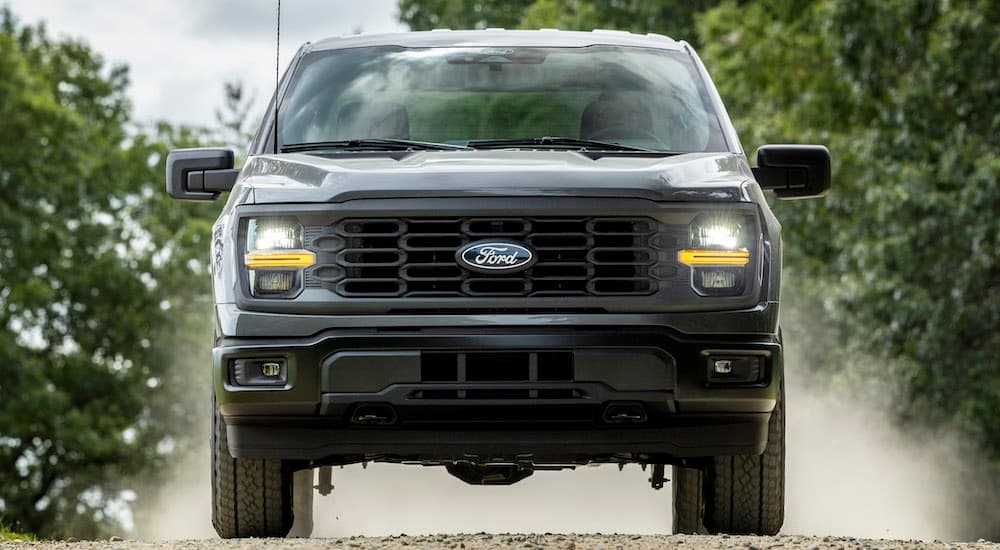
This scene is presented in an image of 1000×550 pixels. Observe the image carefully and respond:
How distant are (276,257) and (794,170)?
233 cm

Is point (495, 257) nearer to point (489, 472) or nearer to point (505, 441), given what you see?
point (505, 441)

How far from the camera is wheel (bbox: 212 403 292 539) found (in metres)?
6.65

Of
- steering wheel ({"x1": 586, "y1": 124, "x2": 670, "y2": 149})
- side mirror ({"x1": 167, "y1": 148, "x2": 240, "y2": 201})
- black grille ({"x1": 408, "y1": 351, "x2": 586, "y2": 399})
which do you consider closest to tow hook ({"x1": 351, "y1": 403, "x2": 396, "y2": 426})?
black grille ({"x1": 408, "y1": 351, "x2": 586, "y2": 399})

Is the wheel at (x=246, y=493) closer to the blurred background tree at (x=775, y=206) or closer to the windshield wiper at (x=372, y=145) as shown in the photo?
the windshield wiper at (x=372, y=145)

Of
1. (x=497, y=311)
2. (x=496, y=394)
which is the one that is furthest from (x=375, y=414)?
(x=497, y=311)

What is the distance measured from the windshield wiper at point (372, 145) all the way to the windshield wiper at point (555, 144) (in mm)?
117

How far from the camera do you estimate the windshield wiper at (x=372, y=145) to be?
22.0 feet

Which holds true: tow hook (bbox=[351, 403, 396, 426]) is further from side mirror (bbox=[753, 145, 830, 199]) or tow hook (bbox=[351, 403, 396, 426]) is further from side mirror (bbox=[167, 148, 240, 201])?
side mirror (bbox=[753, 145, 830, 199])

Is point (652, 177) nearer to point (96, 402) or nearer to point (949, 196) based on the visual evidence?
point (949, 196)

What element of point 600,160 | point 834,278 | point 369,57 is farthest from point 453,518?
point 834,278

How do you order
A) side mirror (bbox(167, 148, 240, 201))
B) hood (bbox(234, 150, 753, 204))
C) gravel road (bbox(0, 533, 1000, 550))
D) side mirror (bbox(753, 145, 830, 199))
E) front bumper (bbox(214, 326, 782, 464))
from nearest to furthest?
1. front bumper (bbox(214, 326, 782, 464))
2. hood (bbox(234, 150, 753, 204))
3. gravel road (bbox(0, 533, 1000, 550))
4. side mirror (bbox(753, 145, 830, 199))
5. side mirror (bbox(167, 148, 240, 201))

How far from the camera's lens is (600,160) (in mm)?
6328

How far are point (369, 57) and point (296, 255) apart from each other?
71.2 inches

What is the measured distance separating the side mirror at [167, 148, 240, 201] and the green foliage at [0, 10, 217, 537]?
2691 centimetres
